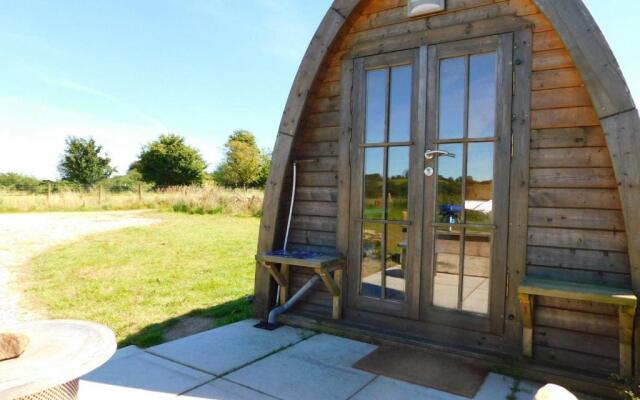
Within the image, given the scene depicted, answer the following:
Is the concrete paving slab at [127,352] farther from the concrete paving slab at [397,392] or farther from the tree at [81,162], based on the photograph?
the tree at [81,162]

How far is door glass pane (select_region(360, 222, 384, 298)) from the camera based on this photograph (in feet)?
10.8

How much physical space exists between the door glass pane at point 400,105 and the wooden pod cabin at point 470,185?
0.06ft

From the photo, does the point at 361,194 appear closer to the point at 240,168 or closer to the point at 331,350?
the point at 331,350

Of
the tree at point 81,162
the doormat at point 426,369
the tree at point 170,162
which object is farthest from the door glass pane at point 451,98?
the tree at point 81,162

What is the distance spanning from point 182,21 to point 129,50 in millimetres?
4393

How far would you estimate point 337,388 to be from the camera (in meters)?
2.36

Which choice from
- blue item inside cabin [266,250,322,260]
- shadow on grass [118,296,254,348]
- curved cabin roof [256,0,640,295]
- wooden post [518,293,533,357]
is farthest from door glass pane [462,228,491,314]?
shadow on grass [118,296,254,348]

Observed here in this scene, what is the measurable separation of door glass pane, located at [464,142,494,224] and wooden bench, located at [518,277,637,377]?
57 cm

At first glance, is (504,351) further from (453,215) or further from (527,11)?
(527,11)

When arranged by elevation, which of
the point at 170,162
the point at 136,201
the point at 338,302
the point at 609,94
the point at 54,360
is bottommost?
the point at 338,302

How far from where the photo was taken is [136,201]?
1812 cm

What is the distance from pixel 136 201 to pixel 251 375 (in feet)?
58.4

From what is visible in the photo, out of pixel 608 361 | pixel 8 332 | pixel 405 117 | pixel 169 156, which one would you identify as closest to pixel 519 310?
pixel 608 361

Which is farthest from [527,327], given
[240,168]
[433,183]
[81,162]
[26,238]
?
[81,162]
